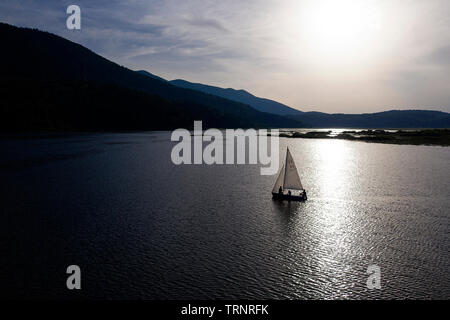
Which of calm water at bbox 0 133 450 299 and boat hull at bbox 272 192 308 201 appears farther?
boat hull at bbox 272 192 308 201

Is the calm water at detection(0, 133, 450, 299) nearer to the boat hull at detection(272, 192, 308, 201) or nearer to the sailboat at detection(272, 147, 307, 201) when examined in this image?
the boat hull at detection(272, 192, 308, 201)

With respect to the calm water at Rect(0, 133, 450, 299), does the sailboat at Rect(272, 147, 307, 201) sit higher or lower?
higher

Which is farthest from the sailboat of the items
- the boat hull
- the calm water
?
the calm water

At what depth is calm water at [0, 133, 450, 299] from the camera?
75.6 feet

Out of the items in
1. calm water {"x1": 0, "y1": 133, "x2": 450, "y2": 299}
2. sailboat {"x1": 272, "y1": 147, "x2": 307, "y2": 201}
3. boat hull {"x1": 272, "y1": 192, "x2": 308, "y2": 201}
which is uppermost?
sailboat {"x1": 272, "y1": 147, "x2": 307, "y2": 201}

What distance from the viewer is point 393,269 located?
2573 cm

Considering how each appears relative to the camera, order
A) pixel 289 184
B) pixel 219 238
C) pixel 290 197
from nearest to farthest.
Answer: pixel 219 238
pixel 290 197
pixel 289 184

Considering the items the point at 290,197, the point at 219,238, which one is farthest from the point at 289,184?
the point at 219,238

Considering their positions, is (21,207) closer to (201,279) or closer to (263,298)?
(201,279)

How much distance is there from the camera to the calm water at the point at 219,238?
2303cm

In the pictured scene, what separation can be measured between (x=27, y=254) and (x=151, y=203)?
19653mm

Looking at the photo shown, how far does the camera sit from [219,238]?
32.5 meters

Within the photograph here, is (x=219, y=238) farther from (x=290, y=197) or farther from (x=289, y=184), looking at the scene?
(x=289, y=184)
